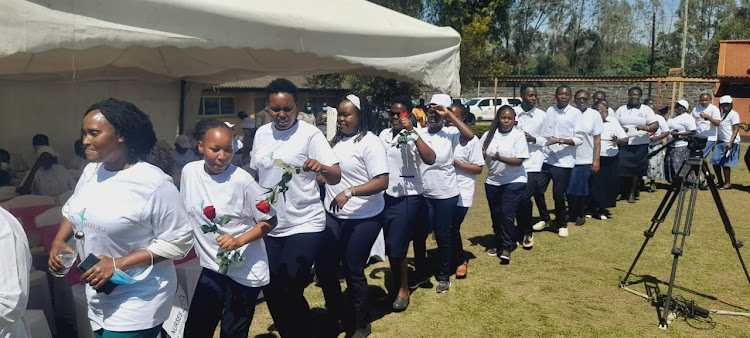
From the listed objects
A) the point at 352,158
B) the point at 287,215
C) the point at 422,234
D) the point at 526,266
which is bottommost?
the point at 526,266

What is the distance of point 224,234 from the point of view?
125 inches

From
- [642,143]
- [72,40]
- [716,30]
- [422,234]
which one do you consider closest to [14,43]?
[72,40]

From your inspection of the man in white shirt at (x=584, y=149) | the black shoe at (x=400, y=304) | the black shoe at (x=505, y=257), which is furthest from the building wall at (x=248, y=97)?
the black shoe at (x=400, y=304)

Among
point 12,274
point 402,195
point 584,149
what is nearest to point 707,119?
point 584,149

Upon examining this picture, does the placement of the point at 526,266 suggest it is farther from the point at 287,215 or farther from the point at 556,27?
the point at 556,27

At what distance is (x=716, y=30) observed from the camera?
47688mm

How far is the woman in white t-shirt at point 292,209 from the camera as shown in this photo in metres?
3.62

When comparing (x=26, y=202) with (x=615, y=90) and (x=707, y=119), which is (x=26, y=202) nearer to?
Answer: (x=707, y=119)

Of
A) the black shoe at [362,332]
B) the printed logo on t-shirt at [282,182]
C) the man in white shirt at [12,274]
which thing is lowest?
the black shoe at [362,332]

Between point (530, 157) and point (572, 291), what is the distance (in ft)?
6.86

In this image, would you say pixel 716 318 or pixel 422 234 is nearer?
pixel 716 318

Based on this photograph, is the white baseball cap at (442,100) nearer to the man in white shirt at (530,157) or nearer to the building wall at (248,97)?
the man in white shirt at (530,157)

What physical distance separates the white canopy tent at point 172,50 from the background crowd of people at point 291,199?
0.36 metres

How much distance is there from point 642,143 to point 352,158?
269 inches
